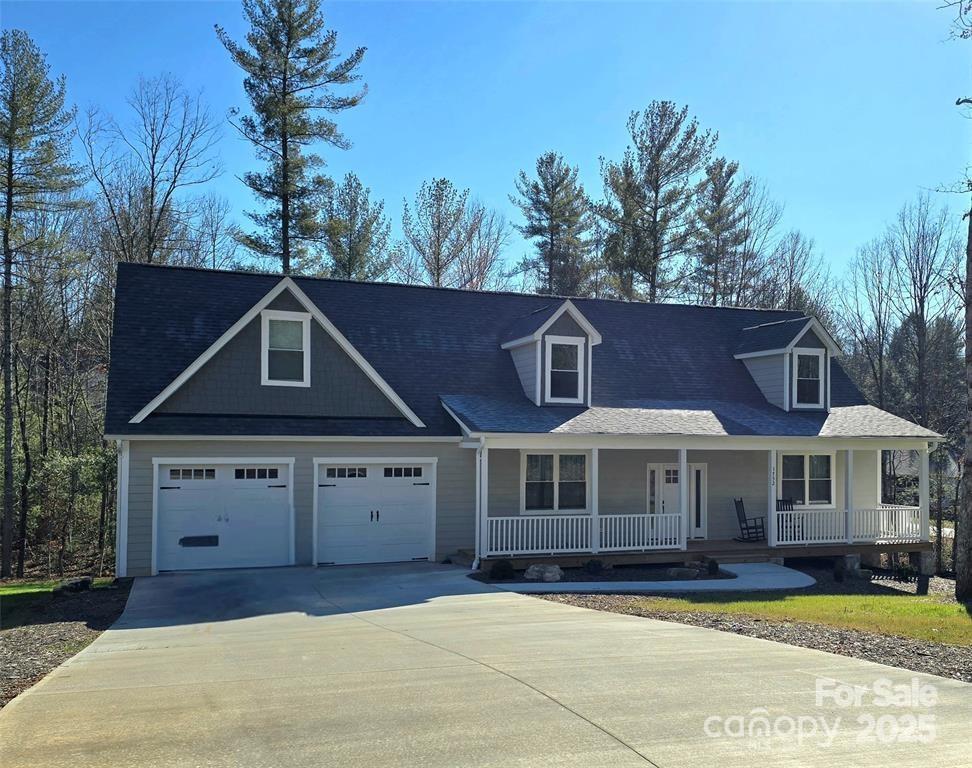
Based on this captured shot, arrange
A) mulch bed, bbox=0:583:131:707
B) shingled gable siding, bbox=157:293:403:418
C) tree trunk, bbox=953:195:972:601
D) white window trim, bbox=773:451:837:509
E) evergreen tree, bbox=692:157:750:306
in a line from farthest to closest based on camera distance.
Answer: evergreen tree, bbox=692:157:750:306 → white window trim, bbox=773:451:837:509 → shingled gable siding, bbox=157:293:403:418 → tree trunk, bbox=953:195:972:601 → mulch bed, bbox=0:583:131:707

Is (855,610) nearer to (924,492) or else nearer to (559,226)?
(924,492)

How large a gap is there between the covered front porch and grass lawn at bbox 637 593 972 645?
358cm

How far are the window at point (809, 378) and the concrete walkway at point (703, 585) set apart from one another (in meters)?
5.66

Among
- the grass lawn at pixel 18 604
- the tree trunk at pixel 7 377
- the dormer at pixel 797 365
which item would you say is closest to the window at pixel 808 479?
the dormer at pixel 797 365

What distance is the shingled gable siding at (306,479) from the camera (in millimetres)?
15859

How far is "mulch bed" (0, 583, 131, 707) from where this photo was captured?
8.38 meters

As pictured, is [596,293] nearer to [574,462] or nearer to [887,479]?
[887,479]

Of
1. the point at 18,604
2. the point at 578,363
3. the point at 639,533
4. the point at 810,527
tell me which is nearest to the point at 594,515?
the point at 639,533

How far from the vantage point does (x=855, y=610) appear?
1358 centimetres

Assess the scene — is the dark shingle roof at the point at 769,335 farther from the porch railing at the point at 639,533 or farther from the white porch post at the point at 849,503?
the porch railing at the point at 639,533

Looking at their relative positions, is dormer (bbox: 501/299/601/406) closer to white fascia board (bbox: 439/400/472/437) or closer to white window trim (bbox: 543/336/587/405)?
white window trim (bbox: 543/336/587/405)

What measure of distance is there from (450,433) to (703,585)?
6.00 metres

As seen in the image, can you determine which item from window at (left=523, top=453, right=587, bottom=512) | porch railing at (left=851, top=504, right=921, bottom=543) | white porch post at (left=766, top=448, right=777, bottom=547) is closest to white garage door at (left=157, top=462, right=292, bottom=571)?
window at (left=523, top=453, right=587, bottom=512)

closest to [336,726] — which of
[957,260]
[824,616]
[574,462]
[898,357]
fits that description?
[824,616]
